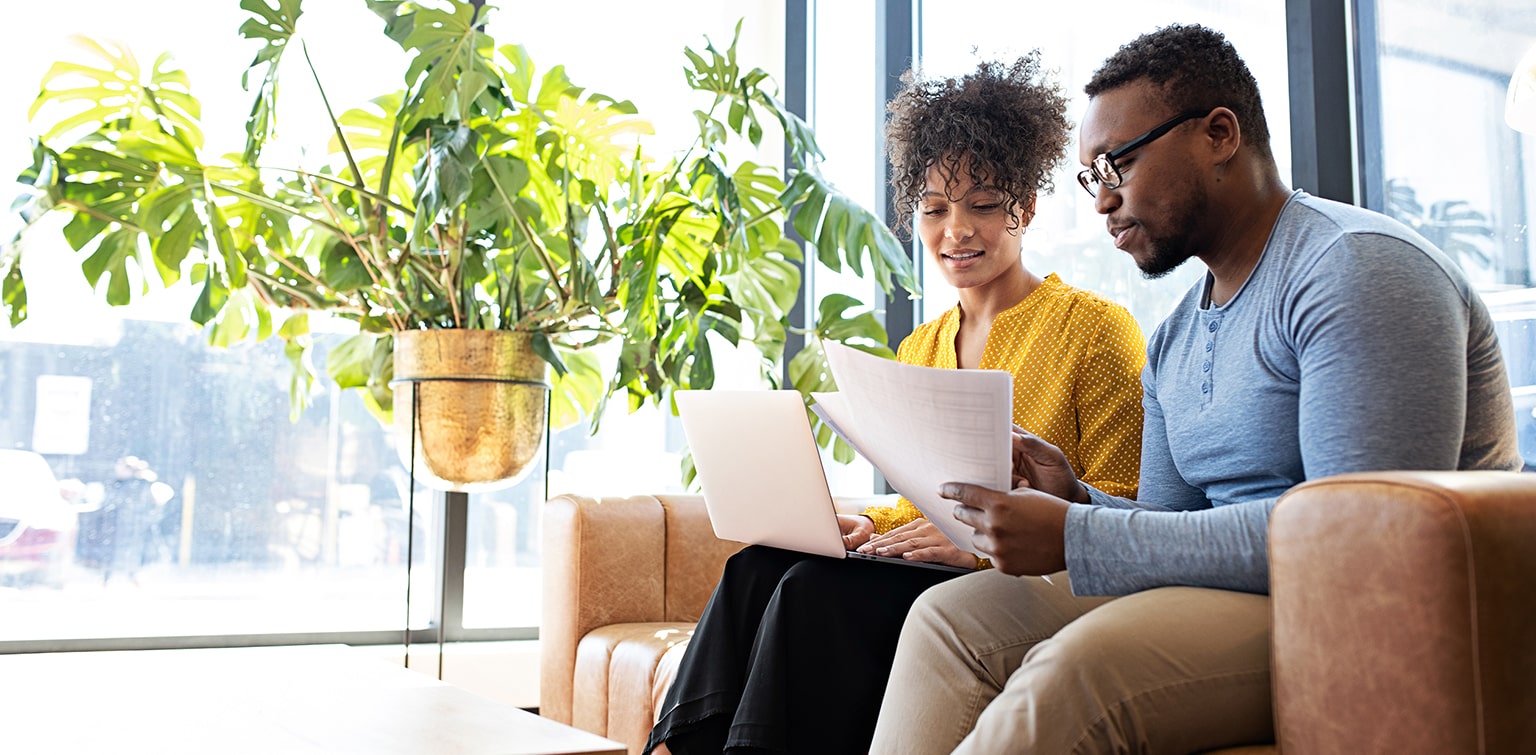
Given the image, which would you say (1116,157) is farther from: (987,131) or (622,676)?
(622,676)

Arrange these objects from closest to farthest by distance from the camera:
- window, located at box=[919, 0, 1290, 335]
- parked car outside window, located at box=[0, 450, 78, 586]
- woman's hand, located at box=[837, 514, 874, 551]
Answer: woman's hand, located at box=[837, 514, 874, 551]
window, located at box=[919, 0, 1290, 335]
parked car outside window, located at box=[0, 450, 78, 586]

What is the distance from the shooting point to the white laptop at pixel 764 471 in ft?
4.68

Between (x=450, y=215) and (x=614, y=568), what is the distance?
780 millimetres

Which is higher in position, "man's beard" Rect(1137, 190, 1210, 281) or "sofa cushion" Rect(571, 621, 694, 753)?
"man's beard" Rect(1137, 190, 1210, 281)

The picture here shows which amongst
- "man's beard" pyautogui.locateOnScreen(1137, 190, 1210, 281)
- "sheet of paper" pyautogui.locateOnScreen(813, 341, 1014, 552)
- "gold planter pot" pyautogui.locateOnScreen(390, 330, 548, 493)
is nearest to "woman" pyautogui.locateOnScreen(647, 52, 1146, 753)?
"sheet of paper" pyautogui.locateOnScreen(813, 341, 1014, 552)

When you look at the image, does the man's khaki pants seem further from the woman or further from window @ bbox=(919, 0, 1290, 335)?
window @ bbox=(919, 0, 1290, 335)

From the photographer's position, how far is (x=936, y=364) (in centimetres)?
187

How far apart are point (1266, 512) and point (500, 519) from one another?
2584 mm

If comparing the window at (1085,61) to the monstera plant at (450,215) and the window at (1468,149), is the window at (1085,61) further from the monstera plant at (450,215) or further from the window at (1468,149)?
the monstera plant at (450,215)

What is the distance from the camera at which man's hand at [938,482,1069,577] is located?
113 centimetres

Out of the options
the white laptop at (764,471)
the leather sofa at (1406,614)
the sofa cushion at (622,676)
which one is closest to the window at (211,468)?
the sofa cushion at (622,676)

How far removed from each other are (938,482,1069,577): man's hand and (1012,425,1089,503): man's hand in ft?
0.87

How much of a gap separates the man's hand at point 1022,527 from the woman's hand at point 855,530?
596 millimetres

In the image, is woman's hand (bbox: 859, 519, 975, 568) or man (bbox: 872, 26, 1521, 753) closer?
man (bbox: 872, 26, 1521, 753)
